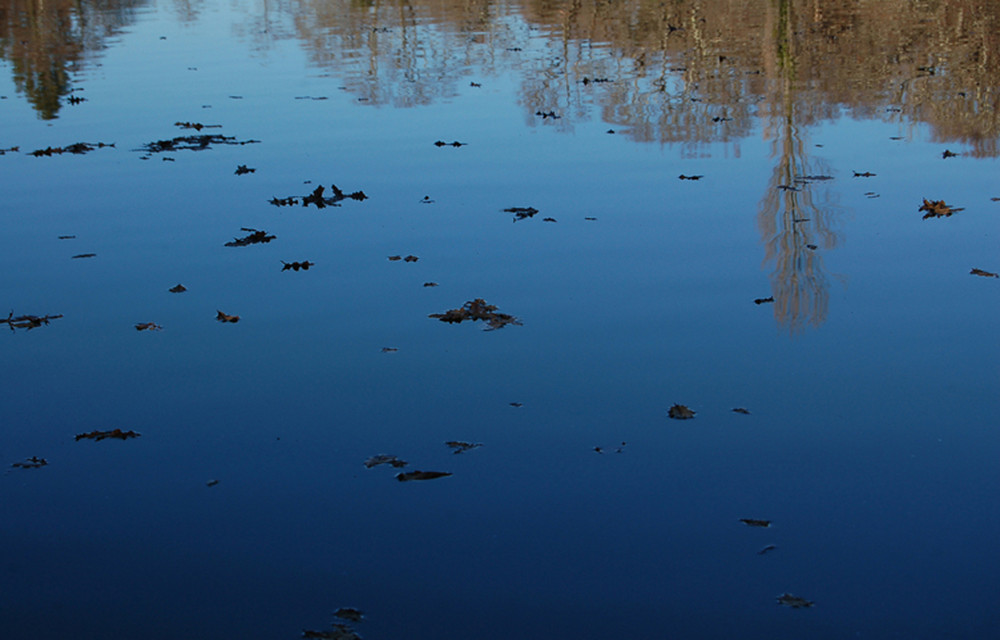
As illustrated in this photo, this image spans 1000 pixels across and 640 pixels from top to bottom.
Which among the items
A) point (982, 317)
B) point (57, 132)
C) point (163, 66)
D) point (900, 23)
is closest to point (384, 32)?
point (163, 66)

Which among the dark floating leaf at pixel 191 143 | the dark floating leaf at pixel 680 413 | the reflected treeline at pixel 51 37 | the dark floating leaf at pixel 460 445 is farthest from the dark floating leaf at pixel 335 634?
the reflected treeline at pixel 51 37

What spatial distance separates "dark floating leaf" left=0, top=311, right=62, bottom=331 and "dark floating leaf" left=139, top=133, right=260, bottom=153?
7073 millimetres

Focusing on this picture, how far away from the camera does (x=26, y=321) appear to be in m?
8.84

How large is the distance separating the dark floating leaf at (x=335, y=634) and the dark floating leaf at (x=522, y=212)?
276 inches

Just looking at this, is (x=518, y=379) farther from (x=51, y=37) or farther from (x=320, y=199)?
(x=51, y=37)

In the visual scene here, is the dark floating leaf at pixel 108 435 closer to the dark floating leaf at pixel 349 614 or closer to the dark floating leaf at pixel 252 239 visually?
the dark floating leaf at pixel 349 614

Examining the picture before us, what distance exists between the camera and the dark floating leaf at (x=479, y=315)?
842 centimetres

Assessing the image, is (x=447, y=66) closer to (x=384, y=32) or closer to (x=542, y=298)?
(x=384, y=32)

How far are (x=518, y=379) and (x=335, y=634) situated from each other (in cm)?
295

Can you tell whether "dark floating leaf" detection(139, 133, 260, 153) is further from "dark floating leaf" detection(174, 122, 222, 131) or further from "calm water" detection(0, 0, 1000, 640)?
"dark floating leaf" detection(174, 122, 222, 131)

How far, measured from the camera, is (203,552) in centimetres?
545

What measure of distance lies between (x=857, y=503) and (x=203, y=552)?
3542mm

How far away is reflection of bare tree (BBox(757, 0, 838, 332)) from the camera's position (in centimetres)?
856

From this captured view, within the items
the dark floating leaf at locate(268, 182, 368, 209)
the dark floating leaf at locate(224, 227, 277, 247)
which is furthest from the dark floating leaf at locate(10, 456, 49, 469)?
the dark floating leaf at locate(268, 182, 368, 209)
